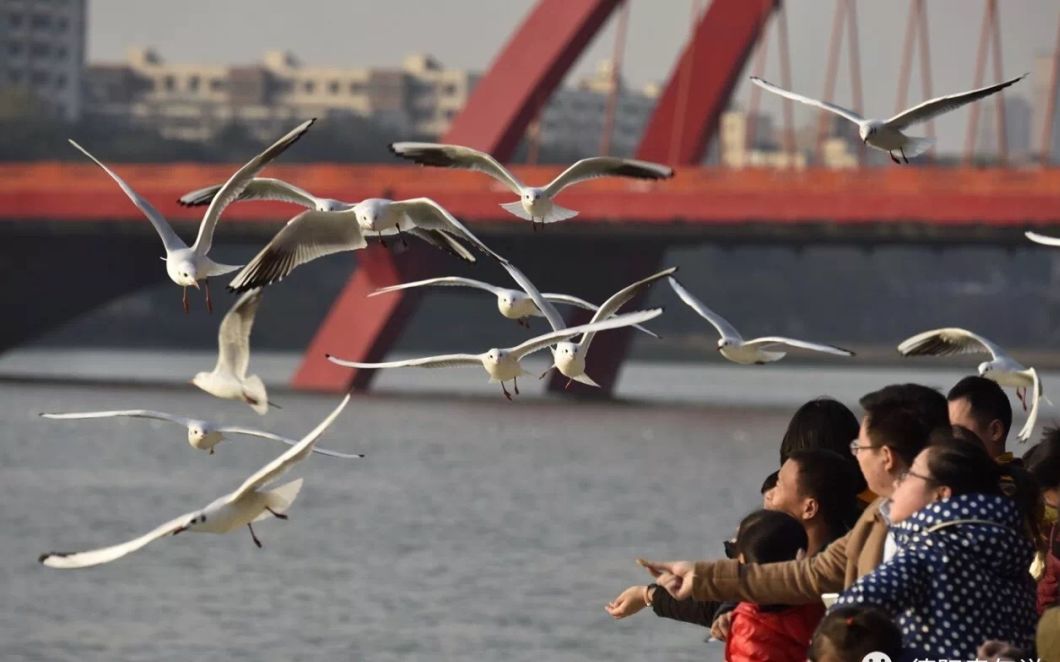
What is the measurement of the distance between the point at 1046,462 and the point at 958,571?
2.26 meters

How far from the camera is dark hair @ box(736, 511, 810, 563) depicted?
22.5ft

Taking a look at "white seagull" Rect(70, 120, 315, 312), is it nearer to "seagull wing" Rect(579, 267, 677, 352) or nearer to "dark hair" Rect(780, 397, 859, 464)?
"seagull wing" Rect(579, 267, 677, 352)

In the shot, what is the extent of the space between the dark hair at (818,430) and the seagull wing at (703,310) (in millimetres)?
1161

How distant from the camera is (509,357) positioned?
9094 millimetres

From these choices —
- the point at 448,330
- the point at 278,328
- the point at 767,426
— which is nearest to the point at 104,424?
the point at 767,426

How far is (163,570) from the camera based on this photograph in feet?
76.7

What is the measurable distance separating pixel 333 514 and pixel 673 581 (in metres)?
23.1

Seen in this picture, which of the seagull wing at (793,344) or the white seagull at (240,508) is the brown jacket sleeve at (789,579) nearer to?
the white seagull at (240,508)

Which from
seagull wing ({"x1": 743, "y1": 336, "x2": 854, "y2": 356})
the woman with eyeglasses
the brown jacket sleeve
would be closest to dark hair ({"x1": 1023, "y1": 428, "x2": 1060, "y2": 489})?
seagull wing ({"x1": 743, "y1": 336, "x2": 854, "y2": 356})

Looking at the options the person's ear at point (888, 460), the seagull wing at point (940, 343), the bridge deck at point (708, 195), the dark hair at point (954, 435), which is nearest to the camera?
the dark hair at point (954, 435)

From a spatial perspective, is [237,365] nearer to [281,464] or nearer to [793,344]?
[793,344]

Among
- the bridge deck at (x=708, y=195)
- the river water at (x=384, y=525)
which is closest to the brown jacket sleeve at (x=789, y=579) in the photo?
the river water at (x=384, y=525)

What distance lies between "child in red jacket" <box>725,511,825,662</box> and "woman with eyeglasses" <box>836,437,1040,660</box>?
89 cm

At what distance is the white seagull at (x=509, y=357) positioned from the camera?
7766 mm
